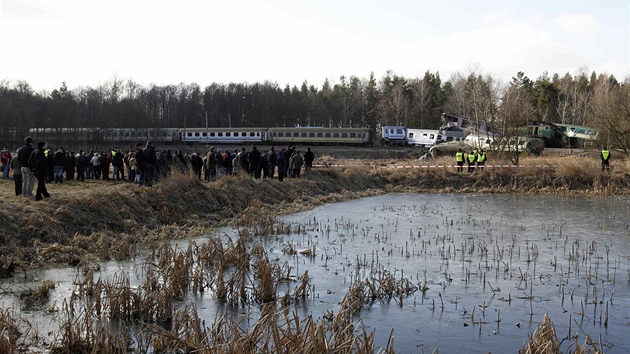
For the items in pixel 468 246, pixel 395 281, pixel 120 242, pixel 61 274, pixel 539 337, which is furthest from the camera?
pixel 468 246

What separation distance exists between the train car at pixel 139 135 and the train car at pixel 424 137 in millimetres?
27081

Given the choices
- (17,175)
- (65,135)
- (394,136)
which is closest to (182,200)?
(17,175)

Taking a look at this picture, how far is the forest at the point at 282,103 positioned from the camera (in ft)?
246

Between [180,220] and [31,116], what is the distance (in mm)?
66751

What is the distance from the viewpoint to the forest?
74875 millimetres

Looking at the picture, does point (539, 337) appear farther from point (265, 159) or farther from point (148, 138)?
point (148, 138)

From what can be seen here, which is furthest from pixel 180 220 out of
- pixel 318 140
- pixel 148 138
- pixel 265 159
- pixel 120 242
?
pixel 148 138

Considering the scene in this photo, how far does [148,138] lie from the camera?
69188mm

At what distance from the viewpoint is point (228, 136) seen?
218 feet

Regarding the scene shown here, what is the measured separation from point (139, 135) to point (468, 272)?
63700 mm

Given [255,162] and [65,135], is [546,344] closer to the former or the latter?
[255,162]

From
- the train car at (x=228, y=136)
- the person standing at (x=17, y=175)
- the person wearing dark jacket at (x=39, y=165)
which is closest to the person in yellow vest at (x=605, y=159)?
the person wearing dark jacket at (x=39, y=165)

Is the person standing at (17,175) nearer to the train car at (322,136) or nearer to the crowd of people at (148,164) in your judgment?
the crowd of people at (148,164)

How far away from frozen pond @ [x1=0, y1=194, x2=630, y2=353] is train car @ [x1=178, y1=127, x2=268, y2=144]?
4418 cm
